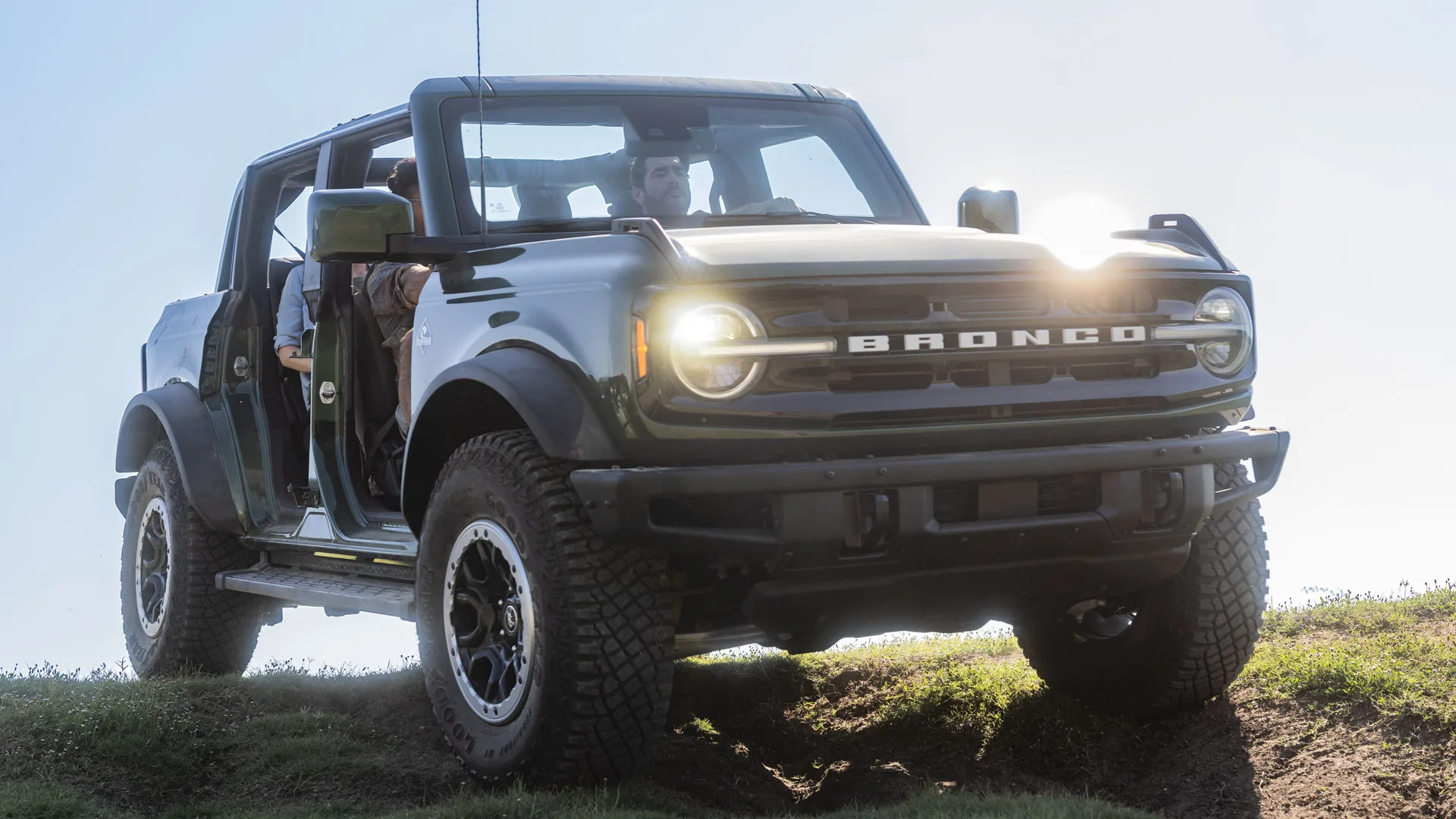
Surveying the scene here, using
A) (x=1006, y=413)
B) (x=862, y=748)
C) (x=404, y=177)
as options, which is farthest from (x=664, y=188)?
(x=862, y=748)

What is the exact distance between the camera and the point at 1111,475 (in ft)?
14.3

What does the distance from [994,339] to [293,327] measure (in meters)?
3.55

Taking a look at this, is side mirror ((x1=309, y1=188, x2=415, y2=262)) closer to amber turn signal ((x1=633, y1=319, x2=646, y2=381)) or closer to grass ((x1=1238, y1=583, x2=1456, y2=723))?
amber turn signal ((x1=633, y1=319, x2=646, y2=381))

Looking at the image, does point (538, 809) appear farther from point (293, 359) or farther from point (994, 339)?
point (293, 359)

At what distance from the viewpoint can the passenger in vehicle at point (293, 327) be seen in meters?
6.61

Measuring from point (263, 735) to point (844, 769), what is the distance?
2071 millimetres

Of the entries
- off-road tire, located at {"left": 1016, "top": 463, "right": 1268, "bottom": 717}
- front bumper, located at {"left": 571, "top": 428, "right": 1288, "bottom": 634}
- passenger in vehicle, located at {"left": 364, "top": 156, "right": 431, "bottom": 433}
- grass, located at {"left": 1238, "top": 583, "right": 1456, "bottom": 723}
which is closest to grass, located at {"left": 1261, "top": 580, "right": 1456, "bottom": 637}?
grass, located at {"left": 1238, "top": 583, "right": 1456, "bottom": 723}

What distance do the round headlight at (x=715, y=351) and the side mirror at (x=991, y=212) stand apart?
80.0 inches

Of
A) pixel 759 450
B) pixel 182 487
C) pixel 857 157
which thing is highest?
pixel 857 157

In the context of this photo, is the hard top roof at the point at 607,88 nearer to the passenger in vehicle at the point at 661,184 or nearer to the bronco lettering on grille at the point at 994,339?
the passenger in vehicle at the point at 661,184

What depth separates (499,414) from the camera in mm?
4789

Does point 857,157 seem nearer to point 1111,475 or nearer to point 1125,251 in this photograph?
point 1125,251

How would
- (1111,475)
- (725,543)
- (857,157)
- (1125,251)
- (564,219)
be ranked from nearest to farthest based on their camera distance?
(725,543), (1111,475), (1125,251), (564,219), (857,157)

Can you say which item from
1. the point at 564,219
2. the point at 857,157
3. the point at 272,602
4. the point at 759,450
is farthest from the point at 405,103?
the point at 272,602
